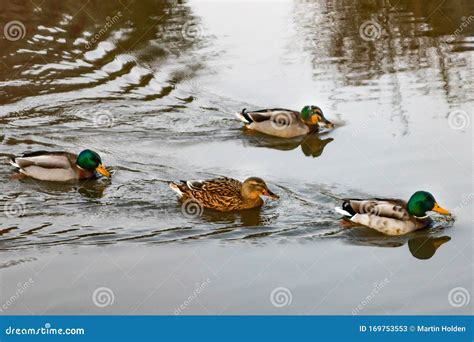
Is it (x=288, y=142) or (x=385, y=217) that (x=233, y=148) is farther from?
(x=385, y=217)

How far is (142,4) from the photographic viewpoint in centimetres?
2339

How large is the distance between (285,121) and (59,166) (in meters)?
3.50

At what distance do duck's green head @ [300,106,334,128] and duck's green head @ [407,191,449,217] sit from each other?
13.1 ft

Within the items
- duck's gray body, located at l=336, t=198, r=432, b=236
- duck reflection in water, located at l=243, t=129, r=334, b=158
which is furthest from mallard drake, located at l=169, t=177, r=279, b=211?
duck reflection in water, located at l=243, t=129, r=334, b=158

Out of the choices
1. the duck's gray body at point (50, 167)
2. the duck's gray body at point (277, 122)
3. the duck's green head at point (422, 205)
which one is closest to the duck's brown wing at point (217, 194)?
the duck's gray body at point (50, 167)

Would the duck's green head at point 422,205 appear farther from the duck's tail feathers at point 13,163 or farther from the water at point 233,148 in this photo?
the duck's tail feathers at point 13,163

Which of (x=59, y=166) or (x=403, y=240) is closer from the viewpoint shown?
(x=403, y=240)

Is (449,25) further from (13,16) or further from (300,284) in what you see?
(300,284)

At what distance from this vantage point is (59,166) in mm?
13984

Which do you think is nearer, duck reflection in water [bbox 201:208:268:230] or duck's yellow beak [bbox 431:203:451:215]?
duck's yellow beak [bbox 431:203:451:215]

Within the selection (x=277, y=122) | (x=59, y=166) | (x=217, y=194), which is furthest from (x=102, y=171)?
(x=277, y=122)

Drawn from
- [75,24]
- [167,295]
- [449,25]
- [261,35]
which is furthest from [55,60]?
[167,295]

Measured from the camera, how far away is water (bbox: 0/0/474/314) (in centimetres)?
1069

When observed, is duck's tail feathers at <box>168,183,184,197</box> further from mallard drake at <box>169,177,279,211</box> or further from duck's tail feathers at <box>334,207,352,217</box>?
duck's tail feathers at <box>334,207,352,217</box>
